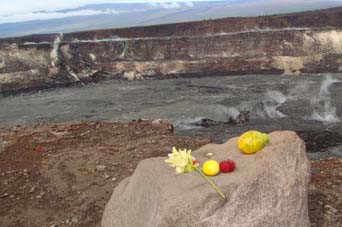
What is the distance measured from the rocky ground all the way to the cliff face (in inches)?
976

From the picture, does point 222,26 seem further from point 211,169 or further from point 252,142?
point 211,169

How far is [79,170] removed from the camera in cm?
1328

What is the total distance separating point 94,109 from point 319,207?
22604 millimetres

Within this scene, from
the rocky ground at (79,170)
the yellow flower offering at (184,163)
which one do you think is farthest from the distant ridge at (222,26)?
the yellow flower offering at (184,163)

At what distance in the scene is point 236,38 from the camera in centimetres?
4369

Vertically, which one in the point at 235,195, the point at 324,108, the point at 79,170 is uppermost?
the point at 235,195

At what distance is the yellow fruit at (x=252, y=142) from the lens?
778 cm

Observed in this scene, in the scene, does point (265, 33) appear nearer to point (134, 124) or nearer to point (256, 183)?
point (134, 124)

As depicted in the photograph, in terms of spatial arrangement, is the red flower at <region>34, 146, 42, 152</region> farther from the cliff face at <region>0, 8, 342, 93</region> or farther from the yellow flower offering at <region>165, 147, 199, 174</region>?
the cliff face at <region>0, 8, 342, 93</region>

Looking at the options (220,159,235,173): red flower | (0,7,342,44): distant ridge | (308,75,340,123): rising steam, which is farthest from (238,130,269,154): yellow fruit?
(0,7,342,44): distant ridge

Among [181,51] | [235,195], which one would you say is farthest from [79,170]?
[181,51]

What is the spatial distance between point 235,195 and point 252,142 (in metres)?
1.24

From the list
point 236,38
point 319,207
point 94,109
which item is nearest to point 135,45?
point 236,38

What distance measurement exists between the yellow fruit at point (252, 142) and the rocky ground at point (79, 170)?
2.52m
